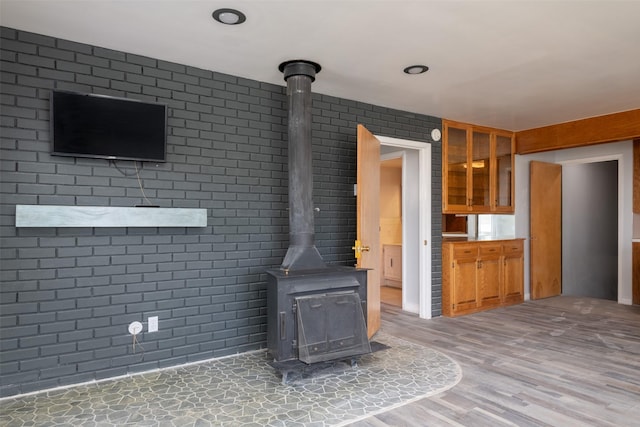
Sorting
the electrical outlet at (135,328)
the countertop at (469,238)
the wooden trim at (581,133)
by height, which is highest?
the wooden trim at (581,133)

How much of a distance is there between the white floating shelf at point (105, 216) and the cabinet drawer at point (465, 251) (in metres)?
3.09

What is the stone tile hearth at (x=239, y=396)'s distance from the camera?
7.87 ft

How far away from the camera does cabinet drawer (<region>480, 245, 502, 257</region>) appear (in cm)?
523

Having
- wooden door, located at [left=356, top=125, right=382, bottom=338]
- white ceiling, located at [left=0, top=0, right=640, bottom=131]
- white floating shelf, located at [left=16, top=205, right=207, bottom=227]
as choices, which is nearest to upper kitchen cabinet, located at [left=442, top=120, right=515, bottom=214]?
white ceiling, located at [left=0, top=0, right=640, bottom=131]

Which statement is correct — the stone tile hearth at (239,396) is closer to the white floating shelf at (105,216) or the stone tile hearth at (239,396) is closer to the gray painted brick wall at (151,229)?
the gray painted brick wall at (151,229)

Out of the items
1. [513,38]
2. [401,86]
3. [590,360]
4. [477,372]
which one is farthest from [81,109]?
[590,360]

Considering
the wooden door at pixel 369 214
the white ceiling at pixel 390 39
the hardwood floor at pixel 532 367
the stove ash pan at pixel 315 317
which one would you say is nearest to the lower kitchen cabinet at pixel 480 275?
the hardwood floor at pixel 532 367

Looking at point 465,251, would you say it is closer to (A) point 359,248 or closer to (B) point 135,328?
(A) point 359,248

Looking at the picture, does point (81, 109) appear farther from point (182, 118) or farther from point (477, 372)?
point (477, 372)

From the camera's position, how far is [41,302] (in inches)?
110

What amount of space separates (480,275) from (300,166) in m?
3.16

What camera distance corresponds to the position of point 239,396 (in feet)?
8.91

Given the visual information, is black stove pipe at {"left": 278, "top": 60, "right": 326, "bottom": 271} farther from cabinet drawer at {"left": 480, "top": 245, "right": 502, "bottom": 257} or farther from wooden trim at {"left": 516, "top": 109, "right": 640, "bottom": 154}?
wooden trim at {"left": 516, "top": 109, "right": 640, "bottom": 154}

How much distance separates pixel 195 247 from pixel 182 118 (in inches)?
42.1
